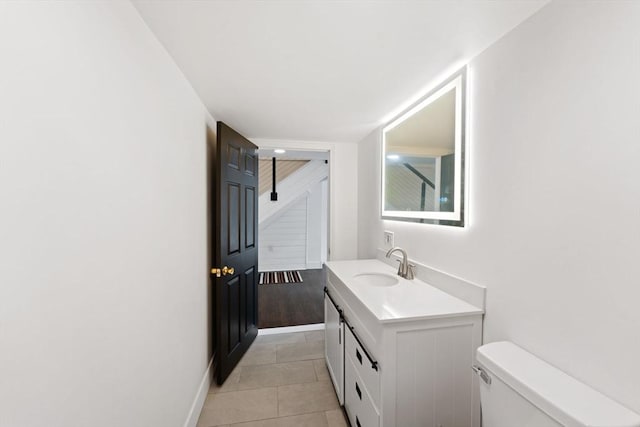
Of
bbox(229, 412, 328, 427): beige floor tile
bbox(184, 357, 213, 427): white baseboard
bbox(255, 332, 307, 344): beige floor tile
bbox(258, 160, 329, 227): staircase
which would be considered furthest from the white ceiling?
bbox(258, 160, 329, 227): staircase

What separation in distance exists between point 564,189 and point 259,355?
99.8 inches

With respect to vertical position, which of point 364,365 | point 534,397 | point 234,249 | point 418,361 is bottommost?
point 364,365

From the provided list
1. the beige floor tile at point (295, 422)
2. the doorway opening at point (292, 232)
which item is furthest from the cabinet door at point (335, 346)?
the doorway opening at point (292, 232)

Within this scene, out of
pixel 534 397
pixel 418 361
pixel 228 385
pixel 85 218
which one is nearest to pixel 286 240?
pixel 228 385

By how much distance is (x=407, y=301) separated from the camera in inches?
50.4

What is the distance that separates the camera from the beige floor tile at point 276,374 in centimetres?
200

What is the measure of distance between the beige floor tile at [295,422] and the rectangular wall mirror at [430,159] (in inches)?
58.2

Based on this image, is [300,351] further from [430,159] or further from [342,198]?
[430,159]

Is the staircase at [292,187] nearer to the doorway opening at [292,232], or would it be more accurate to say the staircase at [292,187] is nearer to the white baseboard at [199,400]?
the doorway opening at [292,232]

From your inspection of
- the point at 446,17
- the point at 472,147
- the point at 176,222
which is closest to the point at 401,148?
the point at 472,147

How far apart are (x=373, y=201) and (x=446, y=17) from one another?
63.5 inches

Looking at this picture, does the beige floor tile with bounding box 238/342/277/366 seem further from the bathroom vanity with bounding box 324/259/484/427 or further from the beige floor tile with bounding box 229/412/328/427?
the bathroom vanity with bounding box 324/259/484/427

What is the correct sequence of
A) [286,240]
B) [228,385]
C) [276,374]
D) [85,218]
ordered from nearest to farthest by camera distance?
[85,218]
[228,385]
[276,374]
[286,240]

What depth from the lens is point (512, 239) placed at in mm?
1041
